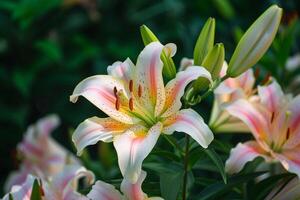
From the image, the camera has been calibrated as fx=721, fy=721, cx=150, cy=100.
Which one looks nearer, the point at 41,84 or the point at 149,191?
the point at 149,191

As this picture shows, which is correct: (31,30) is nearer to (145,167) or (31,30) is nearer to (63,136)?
(63,136)

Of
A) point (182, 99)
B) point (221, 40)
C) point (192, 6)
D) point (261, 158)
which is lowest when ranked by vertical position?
point (261, 158)

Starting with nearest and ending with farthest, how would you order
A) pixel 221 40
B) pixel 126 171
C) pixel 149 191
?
1. pixel 126 171
2. pixel 149 191
3. pixel 221 40

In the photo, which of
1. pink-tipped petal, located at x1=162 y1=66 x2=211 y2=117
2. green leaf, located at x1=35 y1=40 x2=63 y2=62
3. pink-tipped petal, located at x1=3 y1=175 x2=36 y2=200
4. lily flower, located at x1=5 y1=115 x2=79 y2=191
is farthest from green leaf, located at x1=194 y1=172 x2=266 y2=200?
green leaf, located at x1=35 y1=40 x2=63 y2=62

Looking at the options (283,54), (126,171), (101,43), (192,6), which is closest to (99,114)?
(101,43)

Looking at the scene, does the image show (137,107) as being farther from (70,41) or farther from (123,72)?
(70,41)

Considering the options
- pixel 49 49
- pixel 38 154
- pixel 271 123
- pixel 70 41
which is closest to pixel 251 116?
pixel 271 123

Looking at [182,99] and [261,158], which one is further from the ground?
[182,99]

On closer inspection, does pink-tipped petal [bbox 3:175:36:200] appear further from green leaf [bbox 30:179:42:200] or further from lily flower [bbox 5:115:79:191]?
lily flower [bbox 5:115:79:191]
